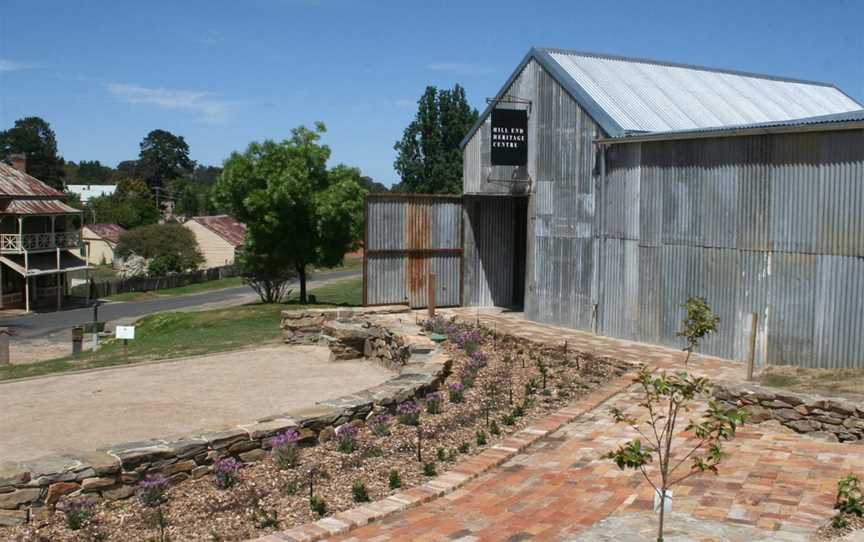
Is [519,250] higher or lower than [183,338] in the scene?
higher

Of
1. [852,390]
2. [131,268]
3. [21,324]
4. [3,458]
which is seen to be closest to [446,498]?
[3,458]

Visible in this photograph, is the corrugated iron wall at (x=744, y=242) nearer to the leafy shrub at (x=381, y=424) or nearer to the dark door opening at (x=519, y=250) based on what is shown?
the dark door opening at (x=519, y=250)

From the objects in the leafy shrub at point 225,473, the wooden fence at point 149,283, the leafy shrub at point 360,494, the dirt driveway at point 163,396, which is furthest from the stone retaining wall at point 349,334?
the wooden fence at point 149,283

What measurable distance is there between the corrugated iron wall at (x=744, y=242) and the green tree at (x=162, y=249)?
44.7 meters

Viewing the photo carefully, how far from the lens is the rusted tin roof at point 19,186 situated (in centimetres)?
4312

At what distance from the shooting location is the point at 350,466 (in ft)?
30.7

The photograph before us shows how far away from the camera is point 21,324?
36312mm

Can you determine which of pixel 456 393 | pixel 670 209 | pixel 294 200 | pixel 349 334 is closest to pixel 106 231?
pixel 294 200

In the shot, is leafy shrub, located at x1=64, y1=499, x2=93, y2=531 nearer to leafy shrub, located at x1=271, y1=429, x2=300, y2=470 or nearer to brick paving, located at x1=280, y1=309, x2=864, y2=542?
leafy shrub, located at x1=271, y1=429, x2=300, y2=470

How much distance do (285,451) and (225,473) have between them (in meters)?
0.78

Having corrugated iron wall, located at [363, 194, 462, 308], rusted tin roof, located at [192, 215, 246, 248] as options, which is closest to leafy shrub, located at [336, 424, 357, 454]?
corrugated iron wall, located at [363, 194, 462, 308]

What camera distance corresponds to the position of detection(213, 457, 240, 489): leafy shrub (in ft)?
28.8

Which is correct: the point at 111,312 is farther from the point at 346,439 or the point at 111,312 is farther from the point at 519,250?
the point at 346,439

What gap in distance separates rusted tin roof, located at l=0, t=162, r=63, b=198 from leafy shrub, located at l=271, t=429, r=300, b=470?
127 feet
